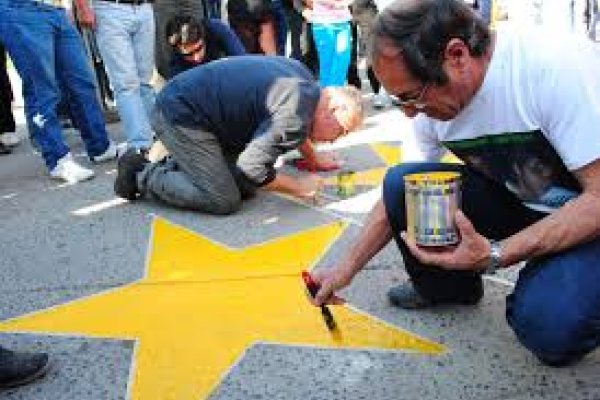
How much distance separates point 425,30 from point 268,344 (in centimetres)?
123

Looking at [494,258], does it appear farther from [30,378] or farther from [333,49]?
[333,49]

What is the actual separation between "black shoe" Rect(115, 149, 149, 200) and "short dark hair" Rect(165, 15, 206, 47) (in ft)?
2.68

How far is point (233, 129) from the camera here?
404 centimetres

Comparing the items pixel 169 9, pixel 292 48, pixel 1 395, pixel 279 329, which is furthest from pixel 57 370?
pixel 292 48

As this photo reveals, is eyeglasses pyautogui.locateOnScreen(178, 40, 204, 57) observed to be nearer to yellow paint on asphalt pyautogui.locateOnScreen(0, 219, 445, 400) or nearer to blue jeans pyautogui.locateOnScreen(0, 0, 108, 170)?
blue jeans pyautogui.locateOnScreen(0, 0, 108, 170)

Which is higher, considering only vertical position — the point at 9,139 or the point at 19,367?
Answer: the point at 19,367

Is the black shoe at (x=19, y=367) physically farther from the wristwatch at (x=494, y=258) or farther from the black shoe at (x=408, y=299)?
the wristwatch at (x=494, y=258)

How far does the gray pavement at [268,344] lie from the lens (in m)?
2.32

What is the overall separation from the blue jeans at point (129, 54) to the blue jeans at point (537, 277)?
117 inches

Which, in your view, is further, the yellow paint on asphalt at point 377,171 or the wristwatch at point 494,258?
the yellow paint on asphalt at point 377,171

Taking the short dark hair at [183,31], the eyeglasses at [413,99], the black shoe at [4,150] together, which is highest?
the eyeglasses at [413,99]

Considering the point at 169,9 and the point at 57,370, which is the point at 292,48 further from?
the point at 57,370

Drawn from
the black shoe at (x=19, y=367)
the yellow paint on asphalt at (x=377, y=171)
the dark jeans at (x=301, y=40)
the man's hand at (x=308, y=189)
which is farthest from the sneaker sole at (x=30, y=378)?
the dark jeans at (x=301, y=40)

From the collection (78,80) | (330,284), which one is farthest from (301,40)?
(330,284)
